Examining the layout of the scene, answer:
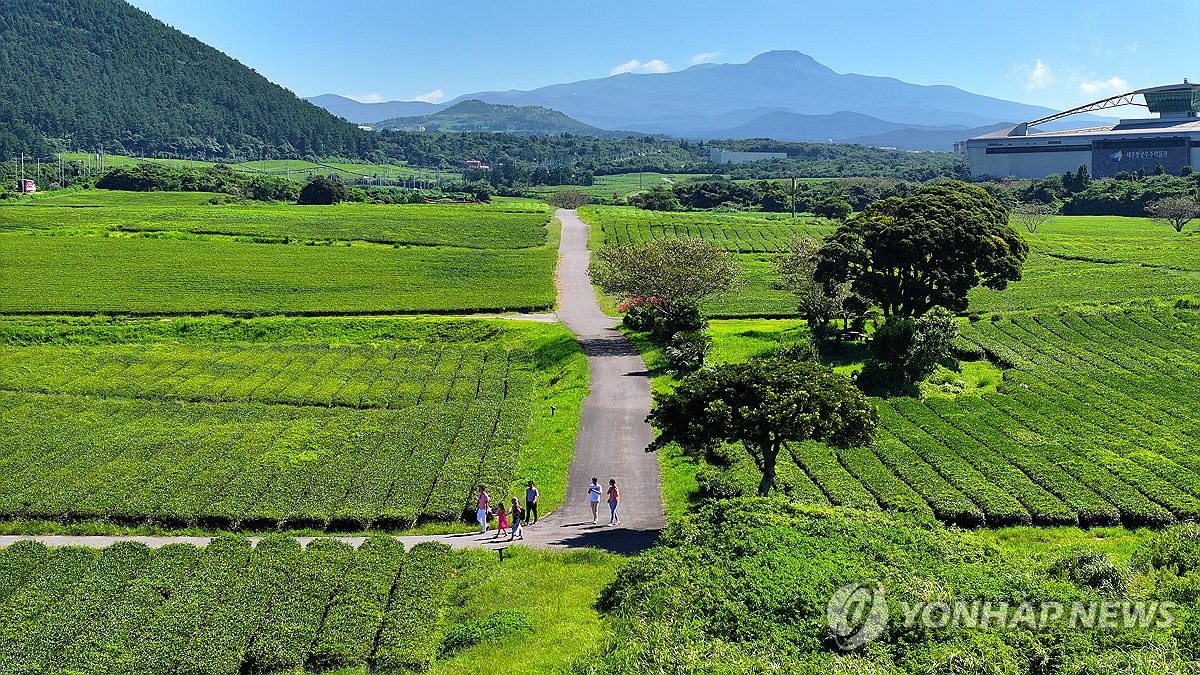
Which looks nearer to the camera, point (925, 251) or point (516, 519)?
point (516, 519)

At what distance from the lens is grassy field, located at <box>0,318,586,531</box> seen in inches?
1187

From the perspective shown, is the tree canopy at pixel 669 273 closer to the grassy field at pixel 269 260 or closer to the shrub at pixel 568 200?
the grassy field at pixel 269 260

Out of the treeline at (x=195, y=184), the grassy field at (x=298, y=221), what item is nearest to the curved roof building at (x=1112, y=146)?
the grassy field at (x=298, y=221)

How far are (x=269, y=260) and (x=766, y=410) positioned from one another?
60.9 m

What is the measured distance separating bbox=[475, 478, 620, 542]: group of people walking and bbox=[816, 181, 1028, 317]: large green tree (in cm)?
2551

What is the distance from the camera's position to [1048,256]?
3386 inches

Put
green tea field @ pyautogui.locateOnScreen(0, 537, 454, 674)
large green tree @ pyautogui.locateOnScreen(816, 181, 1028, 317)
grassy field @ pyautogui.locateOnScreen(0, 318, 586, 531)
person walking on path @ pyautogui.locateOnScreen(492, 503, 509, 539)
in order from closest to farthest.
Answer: green tea field @ pyautogui.locateOnScreen(0, 537, 454, 674) < person walking on path @ pyautogui.locateOnScreen(492, 503, 509, 539) < grassy field @ pyautogui.locateOnScreen(0, 318, 586, 531) < large green tree @ pyautogui.locateOnScreen(816, 181, 1028, 317)

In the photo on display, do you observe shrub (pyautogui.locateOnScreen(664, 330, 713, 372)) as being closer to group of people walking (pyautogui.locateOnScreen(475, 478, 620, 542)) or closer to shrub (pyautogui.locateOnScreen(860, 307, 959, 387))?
shrub (pyautogui.locateOnScreen(860, 307, 959, 387))

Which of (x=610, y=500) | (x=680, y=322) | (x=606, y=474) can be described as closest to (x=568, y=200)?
(x=680, y=322)

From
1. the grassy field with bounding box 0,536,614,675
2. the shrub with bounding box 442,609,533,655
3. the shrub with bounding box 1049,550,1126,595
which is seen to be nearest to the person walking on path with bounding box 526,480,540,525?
the grassy field with bounding box 0,536,614,675

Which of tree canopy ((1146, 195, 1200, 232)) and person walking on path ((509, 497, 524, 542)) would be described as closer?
person walking on path ((509, 497, 524, 542))

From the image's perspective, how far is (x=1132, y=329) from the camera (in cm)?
5306

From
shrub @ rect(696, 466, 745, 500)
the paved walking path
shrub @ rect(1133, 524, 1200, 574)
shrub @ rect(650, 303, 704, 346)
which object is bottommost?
the paved walking path

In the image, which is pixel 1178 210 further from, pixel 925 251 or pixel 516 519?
pixel 516 519
